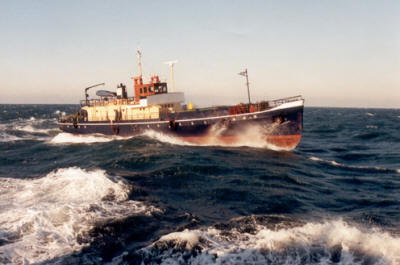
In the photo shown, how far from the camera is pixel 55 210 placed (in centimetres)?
1076

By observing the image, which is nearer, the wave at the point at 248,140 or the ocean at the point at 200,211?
the ocean at the point at 200,211

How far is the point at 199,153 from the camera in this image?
72.9 ft

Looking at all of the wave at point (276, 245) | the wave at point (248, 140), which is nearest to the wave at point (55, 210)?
the wave at point (276, 245)

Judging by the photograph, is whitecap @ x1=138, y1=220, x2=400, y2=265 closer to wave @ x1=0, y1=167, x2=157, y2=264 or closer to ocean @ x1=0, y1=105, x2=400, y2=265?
ocean @ x1=0, y1=105, x2=400, y2=265

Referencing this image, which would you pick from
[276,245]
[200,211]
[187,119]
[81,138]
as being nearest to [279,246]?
[276,245]

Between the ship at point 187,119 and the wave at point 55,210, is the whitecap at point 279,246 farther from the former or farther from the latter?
the ship at point 187,119

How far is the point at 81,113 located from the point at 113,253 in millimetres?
35714

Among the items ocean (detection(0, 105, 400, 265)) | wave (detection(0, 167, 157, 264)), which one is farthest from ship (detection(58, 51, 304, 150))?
wave (detection(0, 167, 157, 264))

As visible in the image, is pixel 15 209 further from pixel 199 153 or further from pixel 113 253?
pixel 199 153

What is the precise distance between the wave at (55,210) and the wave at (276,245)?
2.60 meters

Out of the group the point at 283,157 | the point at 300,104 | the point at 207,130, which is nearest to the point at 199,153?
the point at 207,130

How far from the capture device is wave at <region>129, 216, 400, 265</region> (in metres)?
7.80

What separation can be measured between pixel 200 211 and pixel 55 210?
5.89m

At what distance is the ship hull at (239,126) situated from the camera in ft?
78.6
